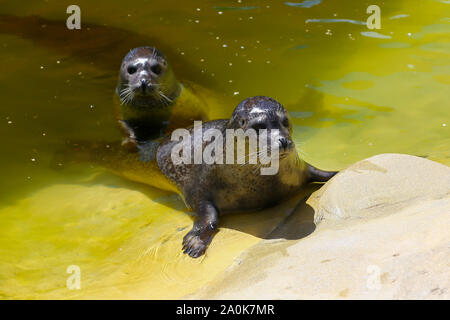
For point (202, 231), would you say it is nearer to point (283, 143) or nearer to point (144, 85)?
point (283, 143)

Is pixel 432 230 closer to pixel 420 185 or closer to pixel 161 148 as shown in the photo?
pixel 420 185

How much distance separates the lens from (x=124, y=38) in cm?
820

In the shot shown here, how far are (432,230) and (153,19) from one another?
20.9 ft

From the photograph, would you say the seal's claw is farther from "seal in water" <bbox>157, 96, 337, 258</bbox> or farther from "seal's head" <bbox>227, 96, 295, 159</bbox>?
"seal's head" <bbox>227, 96, 295, 159</bbox>

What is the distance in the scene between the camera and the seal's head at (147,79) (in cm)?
674

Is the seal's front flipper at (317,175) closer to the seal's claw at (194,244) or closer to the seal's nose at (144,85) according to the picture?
the seal's claw at (194,244)

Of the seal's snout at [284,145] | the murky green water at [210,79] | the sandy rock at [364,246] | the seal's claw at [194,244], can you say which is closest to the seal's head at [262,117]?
the seal's snout at [284,145]

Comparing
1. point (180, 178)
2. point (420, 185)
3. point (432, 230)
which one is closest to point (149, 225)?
point (180, 178)

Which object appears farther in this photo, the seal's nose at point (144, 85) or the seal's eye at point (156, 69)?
the seal's eye at point (156, 69)

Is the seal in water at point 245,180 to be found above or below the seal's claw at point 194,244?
above

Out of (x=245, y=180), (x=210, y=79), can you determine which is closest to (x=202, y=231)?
(x=245, y=180)

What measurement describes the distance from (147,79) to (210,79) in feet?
3.29

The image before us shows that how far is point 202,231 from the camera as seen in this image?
448 cm

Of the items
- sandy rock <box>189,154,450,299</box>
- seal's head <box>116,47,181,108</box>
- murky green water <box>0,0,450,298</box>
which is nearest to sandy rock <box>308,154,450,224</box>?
sandy rock <box>189,154,450,299</box>
